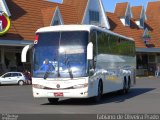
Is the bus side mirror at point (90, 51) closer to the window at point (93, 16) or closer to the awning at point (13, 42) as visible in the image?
the awning at point (13, 42)

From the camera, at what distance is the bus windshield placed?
1764 cm

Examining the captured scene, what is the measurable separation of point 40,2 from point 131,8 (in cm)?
2242

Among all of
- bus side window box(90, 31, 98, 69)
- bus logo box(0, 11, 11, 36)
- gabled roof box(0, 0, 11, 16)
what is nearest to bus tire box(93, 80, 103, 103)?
bus side window box(90, 31, 98, 69)

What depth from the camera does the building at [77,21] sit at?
42.4 m

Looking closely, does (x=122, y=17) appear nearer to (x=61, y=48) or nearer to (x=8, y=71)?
(x=8, y=71)

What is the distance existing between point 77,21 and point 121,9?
14140 millimetres

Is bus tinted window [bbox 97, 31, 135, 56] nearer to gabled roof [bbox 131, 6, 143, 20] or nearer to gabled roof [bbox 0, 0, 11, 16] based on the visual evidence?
gabled roof [bbox 0, 0, 11, 16]

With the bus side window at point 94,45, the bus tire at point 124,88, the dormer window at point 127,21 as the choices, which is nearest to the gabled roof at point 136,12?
the dormer window at point 127,21

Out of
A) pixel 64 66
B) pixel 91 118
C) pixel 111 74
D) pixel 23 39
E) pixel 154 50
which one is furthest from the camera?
pixel 154 50

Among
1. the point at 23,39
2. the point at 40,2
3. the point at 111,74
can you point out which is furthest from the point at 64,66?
the point at 40,2

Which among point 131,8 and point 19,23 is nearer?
point 19,23

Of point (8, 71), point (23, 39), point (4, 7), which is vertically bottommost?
point (8, 71)

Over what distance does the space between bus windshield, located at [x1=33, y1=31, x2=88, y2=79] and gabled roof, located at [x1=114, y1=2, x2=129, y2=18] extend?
148ft

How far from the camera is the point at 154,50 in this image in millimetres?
62375
